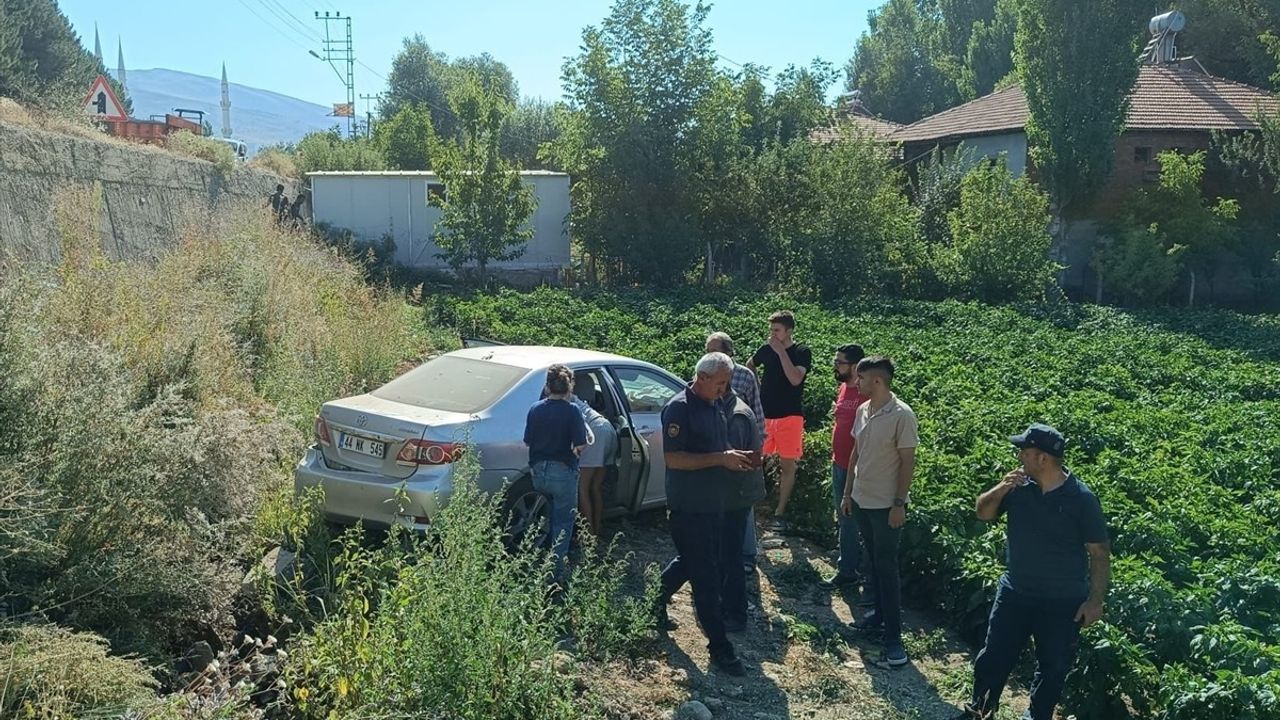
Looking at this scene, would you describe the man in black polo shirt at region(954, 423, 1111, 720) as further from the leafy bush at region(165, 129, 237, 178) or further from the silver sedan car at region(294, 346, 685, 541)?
the leafy bush at region(165, 129, 237, 178)

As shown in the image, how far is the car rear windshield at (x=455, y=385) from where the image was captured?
298 inches

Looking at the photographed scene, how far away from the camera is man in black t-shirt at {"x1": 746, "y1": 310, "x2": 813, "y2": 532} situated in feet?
29.2

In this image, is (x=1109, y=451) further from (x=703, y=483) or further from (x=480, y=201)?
(x=480, y=201)

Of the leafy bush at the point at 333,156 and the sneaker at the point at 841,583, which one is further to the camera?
the leafy bush at the point at 333,156

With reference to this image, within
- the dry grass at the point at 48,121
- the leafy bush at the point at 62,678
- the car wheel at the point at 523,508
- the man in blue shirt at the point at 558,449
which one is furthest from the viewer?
the dry grass at the point at 48,121

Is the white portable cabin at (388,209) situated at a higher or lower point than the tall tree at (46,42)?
lower

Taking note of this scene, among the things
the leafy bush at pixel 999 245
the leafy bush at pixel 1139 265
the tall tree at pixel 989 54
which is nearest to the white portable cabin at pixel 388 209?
the leafy bush at pixel 999 245

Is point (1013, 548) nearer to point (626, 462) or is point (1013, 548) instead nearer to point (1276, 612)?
point (1276, 612)

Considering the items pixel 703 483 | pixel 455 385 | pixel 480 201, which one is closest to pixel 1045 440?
pixel 703 483

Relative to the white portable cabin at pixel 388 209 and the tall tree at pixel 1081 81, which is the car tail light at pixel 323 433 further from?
the tall tree at pixel 1081 81

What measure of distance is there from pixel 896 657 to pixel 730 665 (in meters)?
1.13

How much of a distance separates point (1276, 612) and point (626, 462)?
4262 mm

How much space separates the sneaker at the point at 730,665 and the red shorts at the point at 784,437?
116 inches

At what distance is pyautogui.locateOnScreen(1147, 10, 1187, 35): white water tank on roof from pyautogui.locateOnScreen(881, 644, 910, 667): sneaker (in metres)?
34.9
